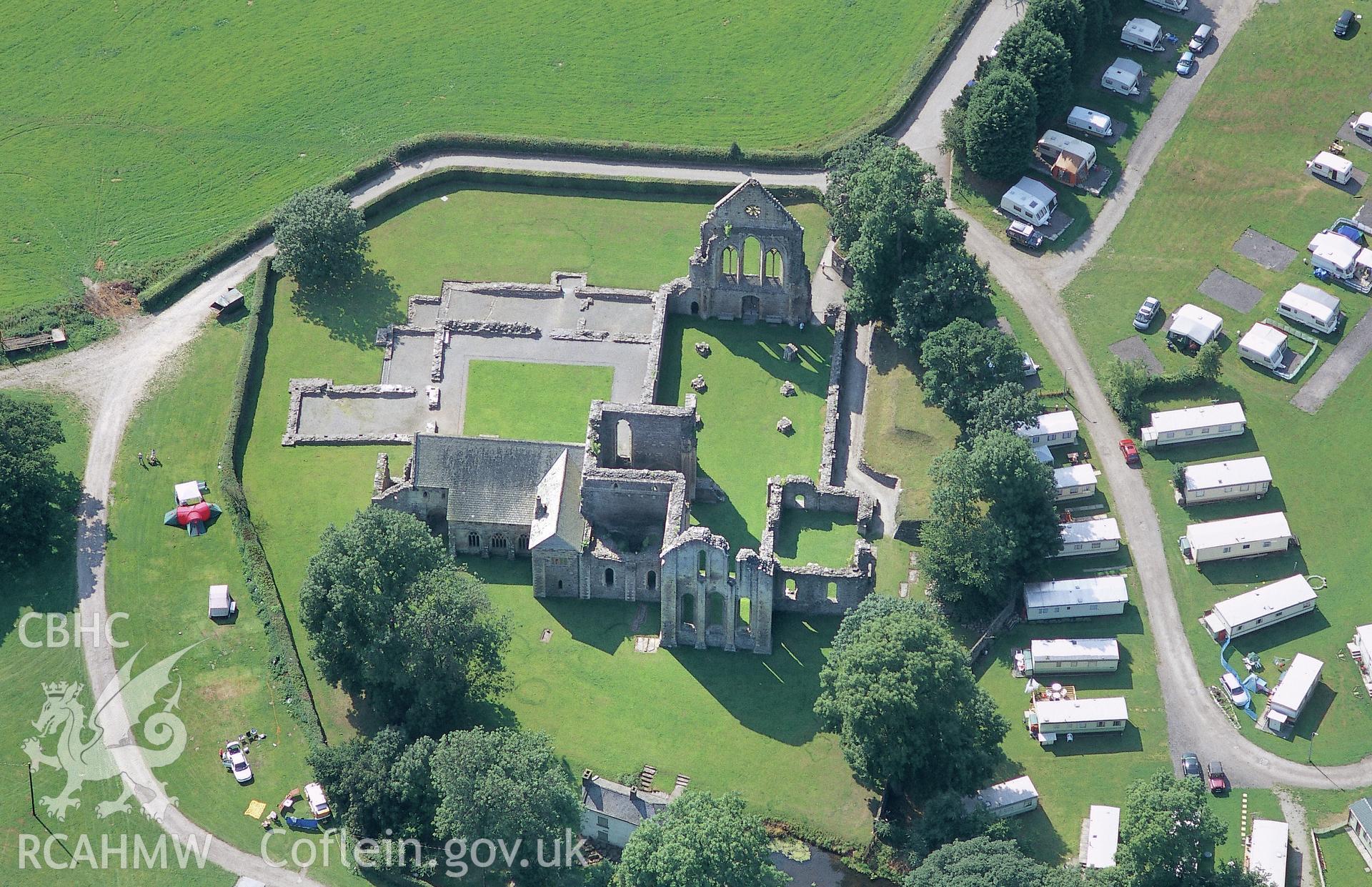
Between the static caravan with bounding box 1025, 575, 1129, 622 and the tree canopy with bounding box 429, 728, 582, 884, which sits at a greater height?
the static caravan with bounding box 1025, 575, 1129, 622

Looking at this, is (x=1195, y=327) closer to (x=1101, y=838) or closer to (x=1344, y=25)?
(x=1344, y=25)

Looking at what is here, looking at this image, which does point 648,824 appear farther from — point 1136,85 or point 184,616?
point 1136,85

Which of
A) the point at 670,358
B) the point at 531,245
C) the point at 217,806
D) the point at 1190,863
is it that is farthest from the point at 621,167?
the point at 1190,863

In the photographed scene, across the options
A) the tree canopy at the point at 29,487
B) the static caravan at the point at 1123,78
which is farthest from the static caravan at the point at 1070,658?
the tree canopy at the point at 29,487

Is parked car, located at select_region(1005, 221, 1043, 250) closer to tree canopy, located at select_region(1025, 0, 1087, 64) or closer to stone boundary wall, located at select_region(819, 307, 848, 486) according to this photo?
stone boundary wall, located at select_region(819, 307, 848, 486)

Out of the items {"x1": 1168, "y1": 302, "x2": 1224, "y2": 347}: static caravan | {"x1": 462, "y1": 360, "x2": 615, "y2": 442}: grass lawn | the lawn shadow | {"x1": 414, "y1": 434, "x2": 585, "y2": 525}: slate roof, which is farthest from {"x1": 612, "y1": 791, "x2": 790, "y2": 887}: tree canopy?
{"x1": 1168, "y1": 302, "x2": 1224, "y2": 347}: static caravan

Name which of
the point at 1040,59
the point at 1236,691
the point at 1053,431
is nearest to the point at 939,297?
the point at 1053,431

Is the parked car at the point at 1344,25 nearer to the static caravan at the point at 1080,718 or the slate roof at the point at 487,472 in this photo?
the static caravan at the point at 1080,718
